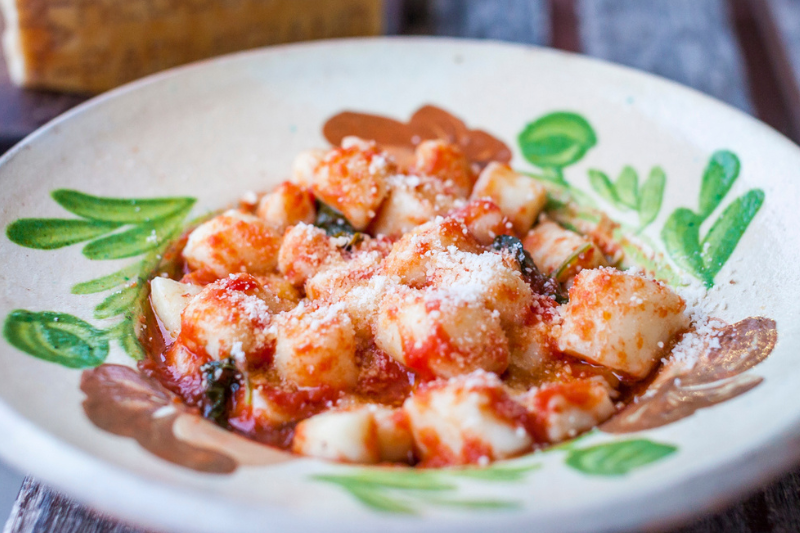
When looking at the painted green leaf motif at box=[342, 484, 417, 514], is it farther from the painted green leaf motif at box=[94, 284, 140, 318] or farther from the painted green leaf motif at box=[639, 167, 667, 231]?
the painted green leaf motif at box=[639, 167, 667, 231]

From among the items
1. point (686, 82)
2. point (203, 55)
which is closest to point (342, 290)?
point (203, 55)

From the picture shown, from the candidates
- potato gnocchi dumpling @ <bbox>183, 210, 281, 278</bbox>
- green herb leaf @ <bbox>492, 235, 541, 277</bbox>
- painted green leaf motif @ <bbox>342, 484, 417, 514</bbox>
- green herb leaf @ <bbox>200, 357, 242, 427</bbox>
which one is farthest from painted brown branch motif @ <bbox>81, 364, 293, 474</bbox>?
green herb leaf @ <bbox>492, 235, 541, 277</bbox>

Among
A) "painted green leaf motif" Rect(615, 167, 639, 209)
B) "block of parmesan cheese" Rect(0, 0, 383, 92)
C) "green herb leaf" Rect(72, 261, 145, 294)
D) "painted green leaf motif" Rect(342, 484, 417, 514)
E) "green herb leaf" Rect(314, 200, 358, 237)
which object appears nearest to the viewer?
"painted green leaf motif" Rect(342, 484, 417, 514)

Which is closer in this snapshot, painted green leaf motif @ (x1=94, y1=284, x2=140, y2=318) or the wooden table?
painted green leaf motif @ (x1=94, y1=284, x2=140, y2=318)

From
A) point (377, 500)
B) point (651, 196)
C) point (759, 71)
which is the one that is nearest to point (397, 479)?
point (377, 500)

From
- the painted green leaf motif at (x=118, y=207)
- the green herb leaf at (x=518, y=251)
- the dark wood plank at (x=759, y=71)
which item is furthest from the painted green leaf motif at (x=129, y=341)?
the dark wood plank at (x=759, y=71)

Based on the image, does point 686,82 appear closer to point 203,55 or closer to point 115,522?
point 203,55
